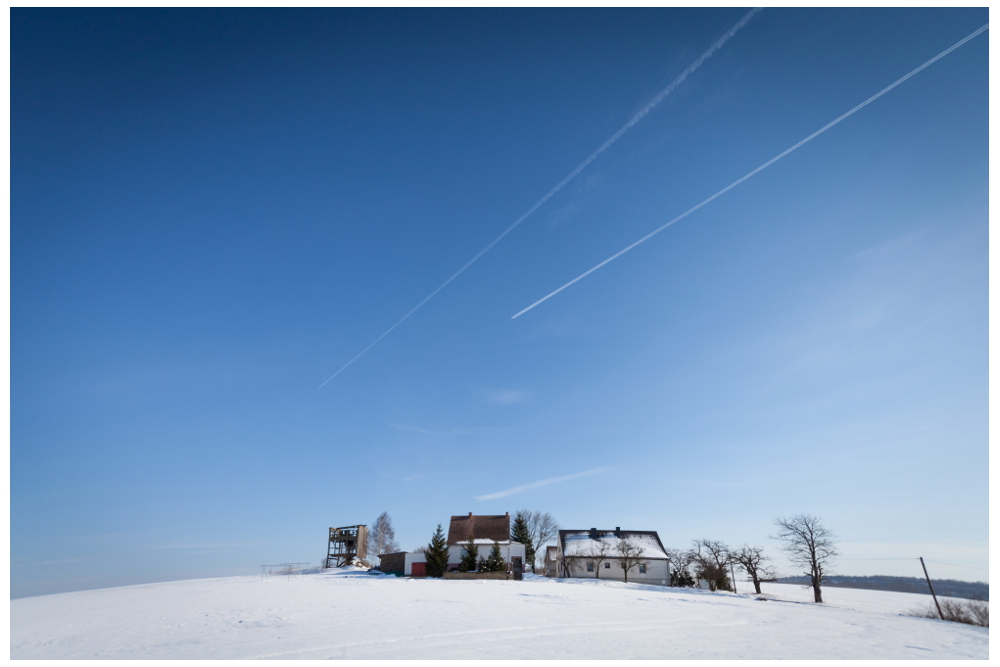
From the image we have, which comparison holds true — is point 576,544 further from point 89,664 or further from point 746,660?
point 89,664

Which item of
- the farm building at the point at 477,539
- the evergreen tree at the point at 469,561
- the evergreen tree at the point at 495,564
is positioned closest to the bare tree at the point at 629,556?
the farm building at the point at 477,539

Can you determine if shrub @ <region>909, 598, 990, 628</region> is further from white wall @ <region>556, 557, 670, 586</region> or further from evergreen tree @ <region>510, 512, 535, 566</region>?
evergreen tree @ <region>510, 512, 535, 566</region>

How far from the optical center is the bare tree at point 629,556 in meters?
53.0

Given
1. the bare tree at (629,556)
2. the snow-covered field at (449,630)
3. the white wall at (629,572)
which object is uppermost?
the bare tree at (629,556)

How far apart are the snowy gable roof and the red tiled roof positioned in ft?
24.6

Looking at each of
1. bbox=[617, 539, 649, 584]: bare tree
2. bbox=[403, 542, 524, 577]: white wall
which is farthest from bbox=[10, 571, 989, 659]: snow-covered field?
bbox=[403, 542, 524, 577]: white wall

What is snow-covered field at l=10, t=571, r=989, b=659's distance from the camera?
13781 millimetres

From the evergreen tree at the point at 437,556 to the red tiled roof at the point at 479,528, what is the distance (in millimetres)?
9666

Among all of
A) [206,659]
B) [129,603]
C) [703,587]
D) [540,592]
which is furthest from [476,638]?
[703,587]

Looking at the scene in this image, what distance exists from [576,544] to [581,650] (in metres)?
49.1

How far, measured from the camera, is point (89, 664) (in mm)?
12438

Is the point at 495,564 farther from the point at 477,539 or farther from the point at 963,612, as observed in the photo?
the point at 963,612

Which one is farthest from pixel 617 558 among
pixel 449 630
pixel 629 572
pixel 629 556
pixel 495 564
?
pixel 449 630

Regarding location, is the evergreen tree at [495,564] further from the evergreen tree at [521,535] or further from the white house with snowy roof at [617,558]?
the evergreen tree at [521,535]
